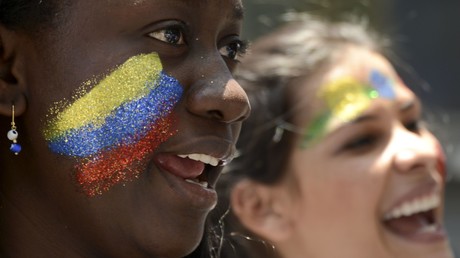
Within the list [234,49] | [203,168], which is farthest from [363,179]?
[203,168]

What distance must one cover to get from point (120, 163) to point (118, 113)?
0.09m

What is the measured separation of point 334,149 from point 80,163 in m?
1.53

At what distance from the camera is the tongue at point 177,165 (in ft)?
5.90

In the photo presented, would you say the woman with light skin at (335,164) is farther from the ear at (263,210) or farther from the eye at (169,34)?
the eye at (169,34)

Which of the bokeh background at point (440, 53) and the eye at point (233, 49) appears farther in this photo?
the bokeh background at point (440, 53)

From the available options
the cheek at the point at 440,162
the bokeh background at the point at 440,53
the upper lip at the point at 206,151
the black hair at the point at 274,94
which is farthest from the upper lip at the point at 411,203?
the bokeh background at the point at 440,53

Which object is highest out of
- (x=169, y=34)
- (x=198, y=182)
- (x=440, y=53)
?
(x=169, y=34)

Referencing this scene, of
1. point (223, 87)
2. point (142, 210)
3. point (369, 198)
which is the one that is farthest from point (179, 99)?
point (369, 198)

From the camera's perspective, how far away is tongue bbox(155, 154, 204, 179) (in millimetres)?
1798

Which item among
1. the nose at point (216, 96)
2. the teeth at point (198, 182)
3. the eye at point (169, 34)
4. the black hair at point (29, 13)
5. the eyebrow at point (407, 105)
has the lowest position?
the eyebrow at point (407, 105)

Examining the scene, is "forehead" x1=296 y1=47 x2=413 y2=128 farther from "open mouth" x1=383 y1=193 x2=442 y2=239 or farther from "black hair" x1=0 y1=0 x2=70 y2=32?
"black hair" x1=0 y1=0 x2=70 y2=32

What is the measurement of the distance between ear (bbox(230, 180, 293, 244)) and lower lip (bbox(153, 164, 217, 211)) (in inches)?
56.1

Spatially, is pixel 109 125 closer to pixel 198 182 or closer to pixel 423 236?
pixel 198 182

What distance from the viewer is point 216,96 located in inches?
70.3
